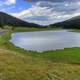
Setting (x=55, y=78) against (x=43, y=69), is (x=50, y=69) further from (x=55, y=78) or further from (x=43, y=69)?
(x=55, y=78)

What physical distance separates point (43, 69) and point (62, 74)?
10.1 ft

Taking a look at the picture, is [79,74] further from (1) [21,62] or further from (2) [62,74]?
(1) [21,62]

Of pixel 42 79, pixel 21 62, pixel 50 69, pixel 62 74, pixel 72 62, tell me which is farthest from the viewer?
pixel 72 62

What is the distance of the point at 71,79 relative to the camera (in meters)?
35.3

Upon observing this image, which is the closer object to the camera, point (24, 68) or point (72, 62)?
point (24, 68)

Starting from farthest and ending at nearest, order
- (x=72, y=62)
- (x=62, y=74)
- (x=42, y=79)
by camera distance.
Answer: (x=72, y=62)
(x=62, y=74)
(x=42, y=79)

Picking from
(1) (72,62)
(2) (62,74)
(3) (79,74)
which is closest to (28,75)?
(2) (62,74)

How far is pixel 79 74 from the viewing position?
37.8 meters

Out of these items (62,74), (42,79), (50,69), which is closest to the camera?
(42,79)

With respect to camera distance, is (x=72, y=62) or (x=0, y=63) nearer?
(x=0, y=63)

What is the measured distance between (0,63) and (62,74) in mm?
8928

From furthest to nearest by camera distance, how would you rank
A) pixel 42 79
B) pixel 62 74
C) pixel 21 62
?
pixel 21 62, pixel 62 74, pixel 42 79

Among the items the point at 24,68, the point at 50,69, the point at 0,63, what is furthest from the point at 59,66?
the point at 0,63

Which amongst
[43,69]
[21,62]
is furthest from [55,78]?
[21,62]
